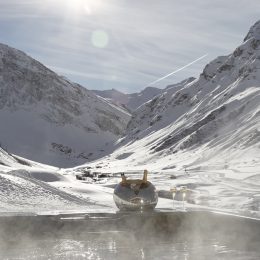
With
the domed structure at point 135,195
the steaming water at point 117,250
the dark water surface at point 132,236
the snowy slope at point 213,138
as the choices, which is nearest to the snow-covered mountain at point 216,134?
the snowy slope at point 213,138

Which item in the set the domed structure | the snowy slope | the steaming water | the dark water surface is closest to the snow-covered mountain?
the snowy slope

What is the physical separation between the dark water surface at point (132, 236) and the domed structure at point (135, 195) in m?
0.77

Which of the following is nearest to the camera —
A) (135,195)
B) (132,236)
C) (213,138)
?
(132,236)

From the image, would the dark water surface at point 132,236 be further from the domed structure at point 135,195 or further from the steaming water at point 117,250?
the domed structure at point 135,195

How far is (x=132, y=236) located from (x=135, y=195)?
1681 millimetres

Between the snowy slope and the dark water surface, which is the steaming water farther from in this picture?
the snowy slope

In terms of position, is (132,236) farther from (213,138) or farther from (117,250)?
(213,138)

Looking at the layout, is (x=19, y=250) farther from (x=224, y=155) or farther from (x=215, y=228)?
(x=224, y=155)

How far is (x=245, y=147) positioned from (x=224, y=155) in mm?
4724

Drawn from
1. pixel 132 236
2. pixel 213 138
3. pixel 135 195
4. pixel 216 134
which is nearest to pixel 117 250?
pixel 132 236

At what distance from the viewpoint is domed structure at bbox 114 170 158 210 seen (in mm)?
15953

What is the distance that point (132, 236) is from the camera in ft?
47.9

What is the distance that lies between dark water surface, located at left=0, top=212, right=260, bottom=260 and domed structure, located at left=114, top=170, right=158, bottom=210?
0.77m

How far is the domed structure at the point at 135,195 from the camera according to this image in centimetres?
1595
